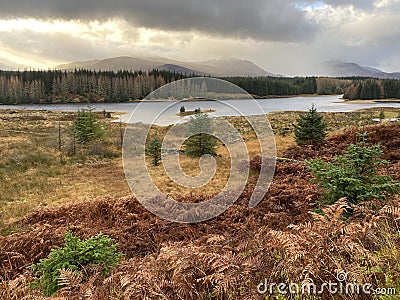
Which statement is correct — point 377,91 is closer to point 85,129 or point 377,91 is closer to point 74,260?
point 85,129

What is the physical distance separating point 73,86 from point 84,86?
413 centimetres

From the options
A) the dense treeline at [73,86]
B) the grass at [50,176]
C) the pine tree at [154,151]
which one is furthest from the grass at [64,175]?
the dense treeline at [73,86]

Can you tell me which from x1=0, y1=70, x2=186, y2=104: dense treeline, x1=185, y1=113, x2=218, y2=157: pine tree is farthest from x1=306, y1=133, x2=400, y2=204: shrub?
x1=0, y1=70, x2=186, y2=104: dense treeline

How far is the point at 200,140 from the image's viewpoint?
1852 cm

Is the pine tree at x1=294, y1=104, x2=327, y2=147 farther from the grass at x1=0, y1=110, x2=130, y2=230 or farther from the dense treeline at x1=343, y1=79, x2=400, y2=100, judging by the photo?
the dense treeline at x1=343, y1=79, x2=400, y2=100

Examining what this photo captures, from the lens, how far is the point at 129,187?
1319cm

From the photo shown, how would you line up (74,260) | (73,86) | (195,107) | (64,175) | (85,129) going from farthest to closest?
(73,86) → (195,107) → (85,129) → (64,175) → (74,260)

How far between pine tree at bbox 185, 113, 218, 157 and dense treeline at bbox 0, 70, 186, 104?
276ft

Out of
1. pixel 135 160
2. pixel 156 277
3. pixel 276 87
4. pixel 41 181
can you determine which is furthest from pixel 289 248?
pixel 276 87

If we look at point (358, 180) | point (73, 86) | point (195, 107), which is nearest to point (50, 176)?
point (358, 180)

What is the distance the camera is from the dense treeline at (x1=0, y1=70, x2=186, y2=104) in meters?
104

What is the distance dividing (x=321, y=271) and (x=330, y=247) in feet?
1.30

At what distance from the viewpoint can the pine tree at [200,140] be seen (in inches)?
723

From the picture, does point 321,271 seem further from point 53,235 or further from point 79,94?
point 79,94
